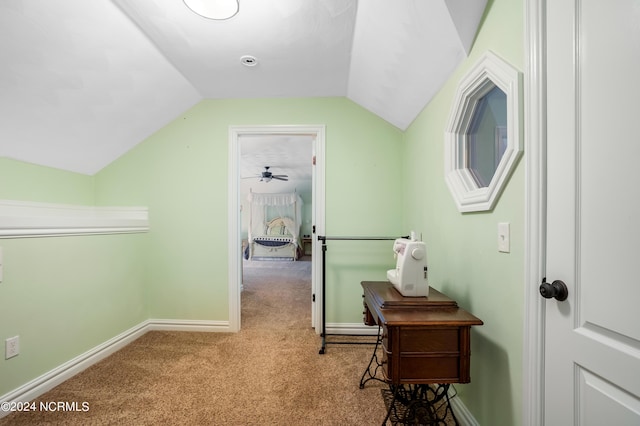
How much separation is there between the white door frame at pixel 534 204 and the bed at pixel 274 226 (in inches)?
255

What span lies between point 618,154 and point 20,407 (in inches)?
114

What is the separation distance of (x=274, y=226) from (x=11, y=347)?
6140 mm

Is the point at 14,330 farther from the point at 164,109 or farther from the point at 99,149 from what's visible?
the point at 164,109

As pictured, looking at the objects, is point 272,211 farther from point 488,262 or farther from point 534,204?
point 534,204

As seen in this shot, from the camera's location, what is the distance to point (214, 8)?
4.81 feet

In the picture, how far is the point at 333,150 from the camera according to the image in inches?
98.4

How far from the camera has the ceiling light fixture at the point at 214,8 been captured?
4.67 feet

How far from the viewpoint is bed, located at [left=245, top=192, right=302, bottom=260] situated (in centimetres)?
738

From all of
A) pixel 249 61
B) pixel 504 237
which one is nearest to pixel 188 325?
pixel 249 61

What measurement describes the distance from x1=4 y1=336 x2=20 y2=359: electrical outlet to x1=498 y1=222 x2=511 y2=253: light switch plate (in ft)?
8.68

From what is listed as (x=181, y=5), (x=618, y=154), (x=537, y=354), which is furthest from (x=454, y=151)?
(x=181, y=5)

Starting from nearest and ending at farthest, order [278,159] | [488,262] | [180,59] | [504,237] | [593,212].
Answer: [593,212] → [504,237] → [488,262] → [180,59] → [278,159]

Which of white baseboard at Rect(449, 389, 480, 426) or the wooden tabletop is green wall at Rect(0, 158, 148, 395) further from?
white baseboard at Rect(449, 389, 480, 426)

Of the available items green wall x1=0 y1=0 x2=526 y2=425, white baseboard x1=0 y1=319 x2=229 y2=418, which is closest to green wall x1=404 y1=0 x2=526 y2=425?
green wall x1=0 y1=0 x2=526 y2=425
